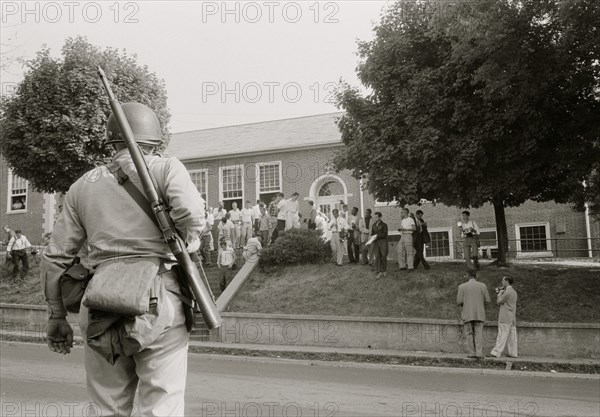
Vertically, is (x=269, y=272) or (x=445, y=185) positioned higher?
(x=445, y=185)

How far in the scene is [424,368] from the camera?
1396 cm

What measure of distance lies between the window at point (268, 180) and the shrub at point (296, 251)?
47.1 feet

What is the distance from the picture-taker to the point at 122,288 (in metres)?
3.12

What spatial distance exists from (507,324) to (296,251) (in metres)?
8.30

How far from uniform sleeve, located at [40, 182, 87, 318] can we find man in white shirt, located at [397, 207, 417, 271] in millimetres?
16770

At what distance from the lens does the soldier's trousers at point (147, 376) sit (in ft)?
10.5

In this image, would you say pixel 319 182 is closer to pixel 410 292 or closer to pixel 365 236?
pixel 365 236

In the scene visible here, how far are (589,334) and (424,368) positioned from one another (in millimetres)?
4181

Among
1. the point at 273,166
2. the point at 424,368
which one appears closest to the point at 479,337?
the point at 424,368

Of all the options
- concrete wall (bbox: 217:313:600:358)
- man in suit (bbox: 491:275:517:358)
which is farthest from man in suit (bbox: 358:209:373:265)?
man in suit (bbox: 491:275:517:358)

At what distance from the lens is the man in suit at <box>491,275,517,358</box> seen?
1490cm

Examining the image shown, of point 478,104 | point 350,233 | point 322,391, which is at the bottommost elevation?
point 322,391

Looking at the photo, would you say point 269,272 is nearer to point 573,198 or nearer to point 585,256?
point 573,198

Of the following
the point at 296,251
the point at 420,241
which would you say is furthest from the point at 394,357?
the point at 296,251
